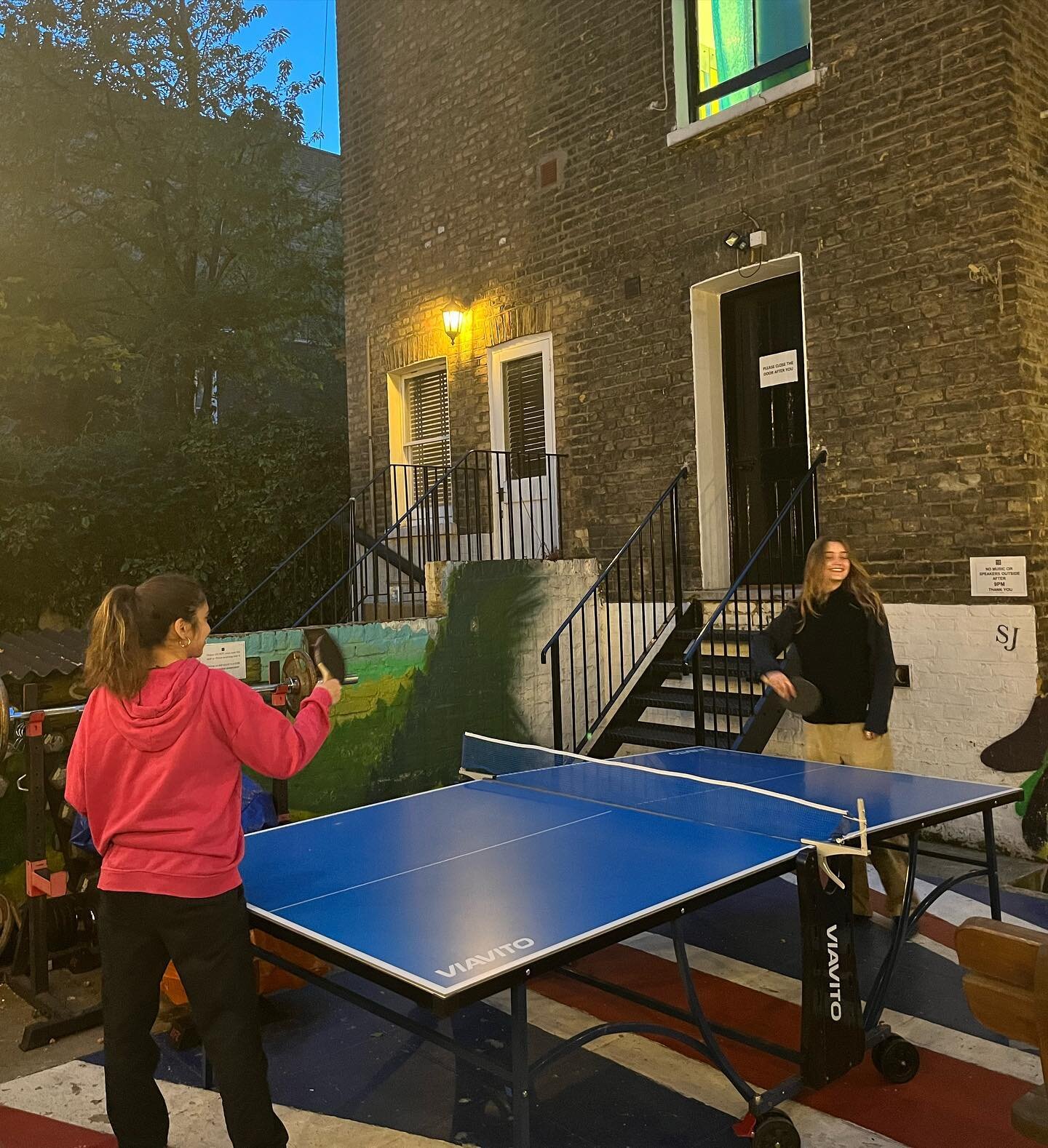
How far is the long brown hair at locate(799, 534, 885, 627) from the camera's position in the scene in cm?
477

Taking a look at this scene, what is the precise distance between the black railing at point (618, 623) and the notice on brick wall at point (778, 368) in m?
0.99

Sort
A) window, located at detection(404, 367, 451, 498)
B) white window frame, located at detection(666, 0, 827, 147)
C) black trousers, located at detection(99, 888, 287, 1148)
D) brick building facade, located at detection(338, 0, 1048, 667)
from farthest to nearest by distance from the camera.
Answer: window, located at detection(404, 367, 451, 498) → white window frame, located at detection(666, 0, 827, 147) → brick building facade, located at detection(338, 0, 1048, 667) → black trousers, located at detection(99, 888, 287, 1148)

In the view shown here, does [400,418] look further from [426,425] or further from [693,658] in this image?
[693,658]

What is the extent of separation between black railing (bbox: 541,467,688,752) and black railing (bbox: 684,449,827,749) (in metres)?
0.52

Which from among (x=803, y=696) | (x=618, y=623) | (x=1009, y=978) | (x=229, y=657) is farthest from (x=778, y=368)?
(x=1009, y=978)

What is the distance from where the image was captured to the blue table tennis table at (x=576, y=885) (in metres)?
2.31

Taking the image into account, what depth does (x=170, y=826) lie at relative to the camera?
2.54 metres

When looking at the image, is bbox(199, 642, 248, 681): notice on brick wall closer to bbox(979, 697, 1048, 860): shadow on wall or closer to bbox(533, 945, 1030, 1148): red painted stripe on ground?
bbox(533, 945, 1030, 1148): red painted stripe on ground

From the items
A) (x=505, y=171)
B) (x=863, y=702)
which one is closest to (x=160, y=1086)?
(x=863, y=702)

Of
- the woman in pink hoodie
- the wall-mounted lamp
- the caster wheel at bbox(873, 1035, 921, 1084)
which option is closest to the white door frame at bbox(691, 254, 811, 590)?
the wall-mounted lamp

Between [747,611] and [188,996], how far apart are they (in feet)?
18.5

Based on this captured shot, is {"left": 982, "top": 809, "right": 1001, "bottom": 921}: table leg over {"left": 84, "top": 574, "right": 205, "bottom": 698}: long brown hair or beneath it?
beneath

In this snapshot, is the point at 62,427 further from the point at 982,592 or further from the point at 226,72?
the point at 982,592

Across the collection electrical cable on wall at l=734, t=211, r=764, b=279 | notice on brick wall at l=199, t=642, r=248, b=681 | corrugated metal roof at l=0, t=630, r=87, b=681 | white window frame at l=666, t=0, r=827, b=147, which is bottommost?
notice on brick wall at l=199, t=642, r=248, b=681
